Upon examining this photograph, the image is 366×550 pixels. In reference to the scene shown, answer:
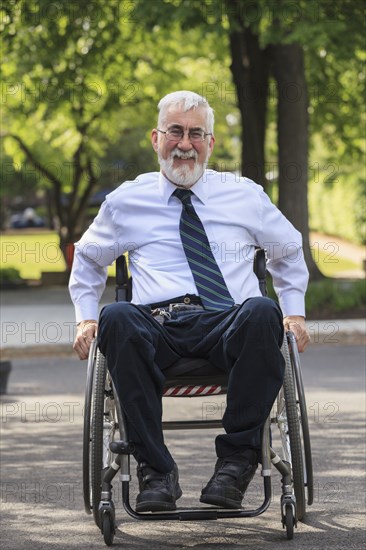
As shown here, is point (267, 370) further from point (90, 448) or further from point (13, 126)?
point (13, 126)

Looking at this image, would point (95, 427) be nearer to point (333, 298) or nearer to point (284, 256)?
point (284, 256)

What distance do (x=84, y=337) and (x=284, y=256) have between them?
0.95 meters

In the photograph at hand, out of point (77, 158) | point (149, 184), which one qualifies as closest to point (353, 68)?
point (77, 158)

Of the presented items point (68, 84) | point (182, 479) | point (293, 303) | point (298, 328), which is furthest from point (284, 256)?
point (68, 84)

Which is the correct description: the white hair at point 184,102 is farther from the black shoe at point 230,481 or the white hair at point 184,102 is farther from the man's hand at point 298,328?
the black shoe at point 230,481

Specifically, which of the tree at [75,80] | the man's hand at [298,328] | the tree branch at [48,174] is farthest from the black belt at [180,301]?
the tree branch at [48,174]

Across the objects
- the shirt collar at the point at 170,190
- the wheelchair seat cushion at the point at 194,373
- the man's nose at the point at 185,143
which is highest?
the man's nose at the point at 185,143

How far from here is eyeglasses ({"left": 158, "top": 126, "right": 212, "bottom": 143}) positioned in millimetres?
5598

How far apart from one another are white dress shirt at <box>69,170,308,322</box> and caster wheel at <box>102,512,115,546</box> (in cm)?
87

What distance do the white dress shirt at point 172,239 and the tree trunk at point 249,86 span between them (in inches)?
630

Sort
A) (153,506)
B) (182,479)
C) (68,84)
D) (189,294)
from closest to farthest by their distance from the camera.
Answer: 1. (153,506)
2. (189,294)
3. (182,479)
4. (68,84)

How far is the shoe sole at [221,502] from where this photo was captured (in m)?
5.06

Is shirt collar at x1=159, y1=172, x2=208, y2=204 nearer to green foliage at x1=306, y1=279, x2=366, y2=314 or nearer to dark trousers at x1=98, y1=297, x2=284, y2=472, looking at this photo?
dark trousers at x1=98, y1=297, x2=284, y2=472

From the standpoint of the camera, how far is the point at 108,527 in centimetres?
521
